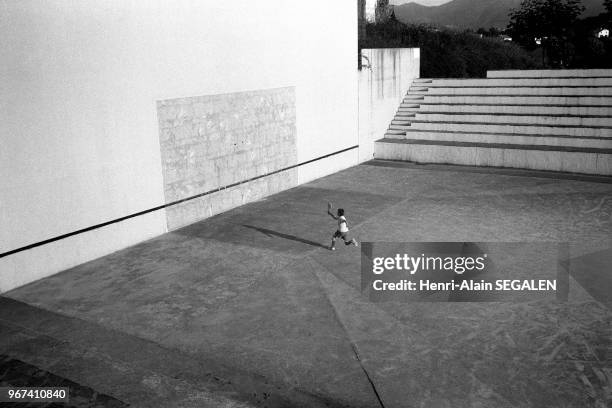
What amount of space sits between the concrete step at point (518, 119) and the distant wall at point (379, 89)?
1112 mm

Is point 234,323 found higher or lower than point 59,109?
lower

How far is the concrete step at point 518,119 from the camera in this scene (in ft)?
56.0

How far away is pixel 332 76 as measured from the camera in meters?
16.3

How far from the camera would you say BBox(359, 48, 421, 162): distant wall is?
→ 59.6ft

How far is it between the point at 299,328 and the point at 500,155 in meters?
11.9

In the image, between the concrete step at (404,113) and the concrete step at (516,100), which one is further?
the concrete step at (404,113)

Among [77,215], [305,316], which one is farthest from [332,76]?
[305,316]

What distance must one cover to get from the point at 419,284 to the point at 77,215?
5.60 metres

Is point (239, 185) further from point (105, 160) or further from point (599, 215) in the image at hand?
point (599, 215)

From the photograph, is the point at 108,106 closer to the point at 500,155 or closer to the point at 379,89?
the point at 379,89

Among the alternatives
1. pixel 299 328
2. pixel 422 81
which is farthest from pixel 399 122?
pixel 299 328

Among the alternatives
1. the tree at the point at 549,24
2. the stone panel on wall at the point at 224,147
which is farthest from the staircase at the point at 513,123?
the tree at the point at 549,24

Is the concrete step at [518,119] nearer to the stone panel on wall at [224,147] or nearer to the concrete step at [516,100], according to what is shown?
the concrete step at [516,100]

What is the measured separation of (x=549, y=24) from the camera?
108 ft
